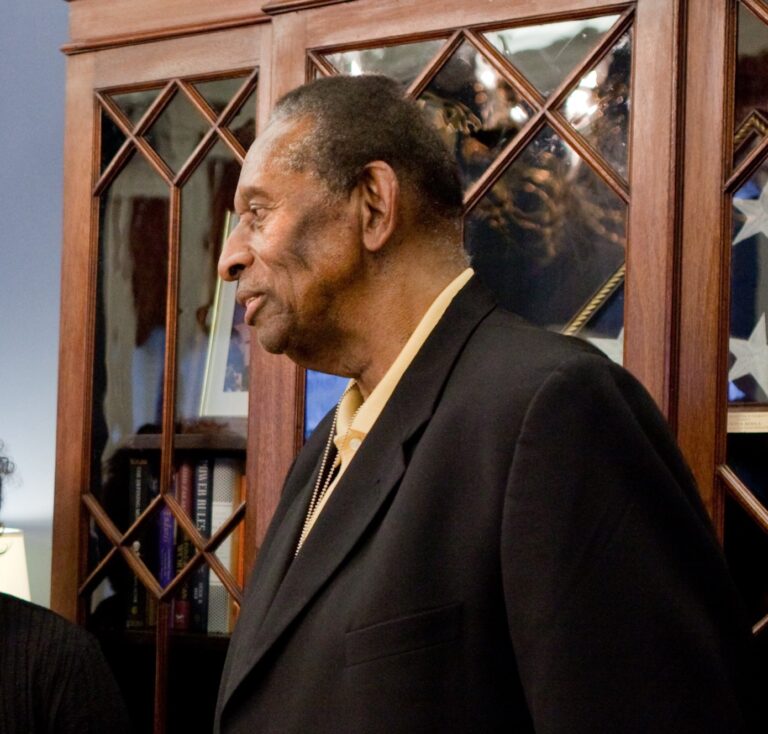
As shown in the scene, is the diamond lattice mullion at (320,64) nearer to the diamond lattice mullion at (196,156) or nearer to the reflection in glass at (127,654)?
the diamond lattice mullion at (196,156)

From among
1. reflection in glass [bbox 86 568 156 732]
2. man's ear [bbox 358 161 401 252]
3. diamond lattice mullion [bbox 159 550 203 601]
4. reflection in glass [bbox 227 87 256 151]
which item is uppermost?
reflection in glass [bbox 227 87 256 151]

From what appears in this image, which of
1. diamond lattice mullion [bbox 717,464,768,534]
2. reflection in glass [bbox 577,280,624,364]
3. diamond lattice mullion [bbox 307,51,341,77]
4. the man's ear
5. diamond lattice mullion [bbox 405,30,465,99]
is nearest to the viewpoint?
the man's ear

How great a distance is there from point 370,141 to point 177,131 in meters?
0.96

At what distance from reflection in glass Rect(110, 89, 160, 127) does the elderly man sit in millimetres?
923

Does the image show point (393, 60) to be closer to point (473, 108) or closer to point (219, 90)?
point (473, 108)

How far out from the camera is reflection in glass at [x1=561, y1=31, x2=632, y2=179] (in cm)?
161

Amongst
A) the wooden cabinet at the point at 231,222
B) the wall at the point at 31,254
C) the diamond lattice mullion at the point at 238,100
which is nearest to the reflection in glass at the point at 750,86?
the wooden cabinet at the point at 231,222

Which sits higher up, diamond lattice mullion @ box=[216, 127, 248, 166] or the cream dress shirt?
diamond lattice mullion @ box=[216, 127, 248, 166]

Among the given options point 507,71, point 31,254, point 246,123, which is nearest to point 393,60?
point 507,71

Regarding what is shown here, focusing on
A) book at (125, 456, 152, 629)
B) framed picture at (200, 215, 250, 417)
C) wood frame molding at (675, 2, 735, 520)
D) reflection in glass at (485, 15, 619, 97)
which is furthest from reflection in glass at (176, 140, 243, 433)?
wood frame molding at (675, 2, 735, 520)

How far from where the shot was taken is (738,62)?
1536 millimetres

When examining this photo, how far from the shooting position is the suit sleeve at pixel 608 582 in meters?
0.85

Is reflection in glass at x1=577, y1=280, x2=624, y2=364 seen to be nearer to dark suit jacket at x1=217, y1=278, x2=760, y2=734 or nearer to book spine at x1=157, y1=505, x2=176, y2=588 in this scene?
dark suit jacket at x1=217, y1=278, x2=760, y2=734

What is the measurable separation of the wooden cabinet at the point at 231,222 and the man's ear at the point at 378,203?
0.56 meters
